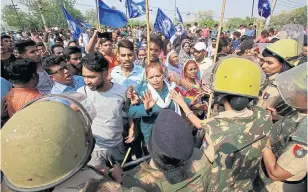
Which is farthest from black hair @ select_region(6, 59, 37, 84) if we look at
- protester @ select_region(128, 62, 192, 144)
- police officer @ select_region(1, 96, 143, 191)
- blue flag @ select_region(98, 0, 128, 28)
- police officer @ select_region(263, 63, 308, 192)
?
blue flag @ select_region(98, 0, 128, 28)

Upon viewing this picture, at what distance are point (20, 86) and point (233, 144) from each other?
224 cm

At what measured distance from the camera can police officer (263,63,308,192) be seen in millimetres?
1462

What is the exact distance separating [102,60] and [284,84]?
182 cm

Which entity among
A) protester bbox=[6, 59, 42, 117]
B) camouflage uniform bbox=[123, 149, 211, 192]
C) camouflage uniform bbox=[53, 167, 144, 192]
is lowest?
camouflage uniform bbox=[123, 149, 211, 192]

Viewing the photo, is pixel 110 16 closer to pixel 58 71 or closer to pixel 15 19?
A: pixel 58 71

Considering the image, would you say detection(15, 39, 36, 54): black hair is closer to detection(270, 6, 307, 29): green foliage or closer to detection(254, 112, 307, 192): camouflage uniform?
detection(254, 112, 307, 192): camouflage uniform

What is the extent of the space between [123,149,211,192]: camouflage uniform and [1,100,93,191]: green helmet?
0.46 m

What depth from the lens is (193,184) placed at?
146 cm

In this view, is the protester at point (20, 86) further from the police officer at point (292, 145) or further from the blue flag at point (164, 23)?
the blue flag at point (164, 23)

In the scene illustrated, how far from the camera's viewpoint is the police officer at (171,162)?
1171mm

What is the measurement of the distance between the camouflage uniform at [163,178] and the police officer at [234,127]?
0.13 m

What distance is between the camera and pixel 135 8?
5941 mm

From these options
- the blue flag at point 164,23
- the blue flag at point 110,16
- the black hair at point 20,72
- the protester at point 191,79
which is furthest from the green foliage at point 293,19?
the black hair at point 20,72

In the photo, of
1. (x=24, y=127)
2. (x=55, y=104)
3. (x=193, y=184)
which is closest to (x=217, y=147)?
(x=193, y=184)
